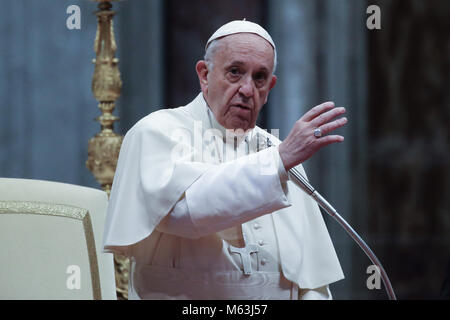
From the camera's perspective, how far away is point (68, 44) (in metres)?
5.39

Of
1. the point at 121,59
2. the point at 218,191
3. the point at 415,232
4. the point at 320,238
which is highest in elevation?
the point at 121,59

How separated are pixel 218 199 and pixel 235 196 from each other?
0.05 m

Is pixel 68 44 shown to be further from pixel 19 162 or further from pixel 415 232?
pixel 415 232

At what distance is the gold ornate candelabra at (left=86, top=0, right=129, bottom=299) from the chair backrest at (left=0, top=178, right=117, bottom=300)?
2.51 ft

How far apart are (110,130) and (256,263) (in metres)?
1.33

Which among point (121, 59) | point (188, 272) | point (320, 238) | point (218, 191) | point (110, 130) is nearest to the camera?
point (218, 191)

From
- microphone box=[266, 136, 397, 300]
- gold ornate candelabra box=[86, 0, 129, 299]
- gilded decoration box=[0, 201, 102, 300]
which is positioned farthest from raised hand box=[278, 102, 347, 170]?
gold ornate candelabra box=[86, 0, 129, 299]

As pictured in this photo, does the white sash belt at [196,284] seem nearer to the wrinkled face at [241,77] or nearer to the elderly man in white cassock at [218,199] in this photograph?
the elderly man in white cassock at [218,199]

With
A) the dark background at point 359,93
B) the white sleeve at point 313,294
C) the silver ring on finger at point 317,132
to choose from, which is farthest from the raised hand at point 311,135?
the dark background at point 359,93

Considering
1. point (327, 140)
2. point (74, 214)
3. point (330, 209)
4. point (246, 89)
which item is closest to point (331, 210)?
point (330, 209)

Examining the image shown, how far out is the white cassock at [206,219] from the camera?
214 centimetres

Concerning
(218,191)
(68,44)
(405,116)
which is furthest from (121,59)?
(218,191)

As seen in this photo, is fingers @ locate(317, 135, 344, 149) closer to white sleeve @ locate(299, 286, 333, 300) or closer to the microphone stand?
the microphone stand

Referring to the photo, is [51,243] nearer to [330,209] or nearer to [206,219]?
[206,219]
